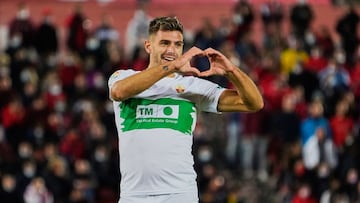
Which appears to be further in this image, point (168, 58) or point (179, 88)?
point (179, 88)

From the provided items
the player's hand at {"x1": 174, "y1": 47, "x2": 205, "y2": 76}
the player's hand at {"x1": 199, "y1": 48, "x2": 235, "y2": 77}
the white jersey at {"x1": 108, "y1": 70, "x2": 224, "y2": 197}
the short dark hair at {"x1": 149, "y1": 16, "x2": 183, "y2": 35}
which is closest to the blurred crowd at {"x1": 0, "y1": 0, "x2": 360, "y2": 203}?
the white jersey at {"x1": 108, "y1": 70, "x2": 224, "y2": 197}

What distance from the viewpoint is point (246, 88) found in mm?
8211

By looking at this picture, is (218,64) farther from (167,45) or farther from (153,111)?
(153,111)

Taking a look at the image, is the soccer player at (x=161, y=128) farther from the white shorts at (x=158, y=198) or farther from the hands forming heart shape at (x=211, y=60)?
the hands forming heart shape at (x=211, y=60)

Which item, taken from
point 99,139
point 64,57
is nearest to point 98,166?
point 99,139

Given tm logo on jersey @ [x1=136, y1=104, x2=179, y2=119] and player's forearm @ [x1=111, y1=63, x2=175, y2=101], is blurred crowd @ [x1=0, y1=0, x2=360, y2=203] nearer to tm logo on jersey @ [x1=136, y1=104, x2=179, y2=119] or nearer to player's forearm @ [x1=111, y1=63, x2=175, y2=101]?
tm logo on jersey @ [x1=136, y1=104, x2=179, y2=119]

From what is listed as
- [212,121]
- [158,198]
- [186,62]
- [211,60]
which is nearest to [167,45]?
[211,60]

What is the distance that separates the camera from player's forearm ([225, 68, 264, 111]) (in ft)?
26.6

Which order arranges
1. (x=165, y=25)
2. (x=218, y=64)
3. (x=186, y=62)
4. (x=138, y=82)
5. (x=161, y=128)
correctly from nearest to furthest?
(x=186, y=62) < (x=138, y=82) < (x=218, y=64) < (x=165, y=25) < (x=161, y=128)

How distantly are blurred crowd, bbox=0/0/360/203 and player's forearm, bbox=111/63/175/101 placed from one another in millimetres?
12493

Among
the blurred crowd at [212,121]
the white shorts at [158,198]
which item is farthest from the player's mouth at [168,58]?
the blurred crowd at [212,121]

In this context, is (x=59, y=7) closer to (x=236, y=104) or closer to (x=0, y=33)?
(x=0, y=33)

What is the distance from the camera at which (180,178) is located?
8273 mm

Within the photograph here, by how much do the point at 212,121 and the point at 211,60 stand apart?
1683 cm
